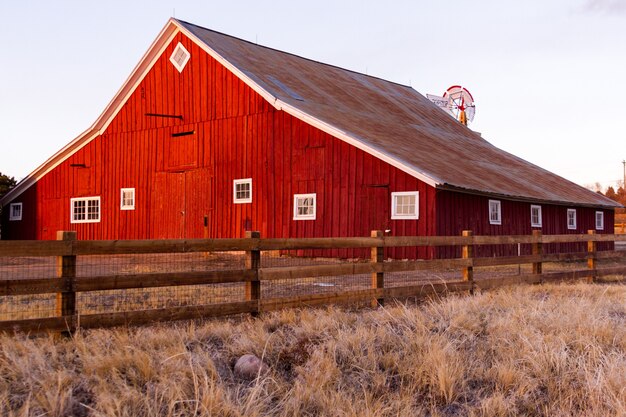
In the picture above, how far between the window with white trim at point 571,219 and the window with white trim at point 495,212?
22.1 feet

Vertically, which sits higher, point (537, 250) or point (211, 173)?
point (211, 173)

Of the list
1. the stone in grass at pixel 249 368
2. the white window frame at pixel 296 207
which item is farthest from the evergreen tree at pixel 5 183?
the stone in grass at pixel 249 368

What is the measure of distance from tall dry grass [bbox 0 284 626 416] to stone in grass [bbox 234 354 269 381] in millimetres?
83

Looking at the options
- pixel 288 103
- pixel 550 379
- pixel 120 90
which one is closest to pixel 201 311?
pixel 550 379

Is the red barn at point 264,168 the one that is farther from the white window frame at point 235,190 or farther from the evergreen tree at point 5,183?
the evergreen tree at point 5,183

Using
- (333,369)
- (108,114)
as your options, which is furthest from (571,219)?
(333,369)

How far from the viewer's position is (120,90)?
92.7ft

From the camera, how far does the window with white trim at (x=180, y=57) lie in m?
26.4

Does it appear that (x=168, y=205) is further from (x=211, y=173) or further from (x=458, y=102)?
(x=458, y=102)

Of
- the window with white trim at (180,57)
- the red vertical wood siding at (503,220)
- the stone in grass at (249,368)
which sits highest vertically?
the window with white trim at (180,57)

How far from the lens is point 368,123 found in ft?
84.6

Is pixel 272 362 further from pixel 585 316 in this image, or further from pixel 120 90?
pixel 120 90

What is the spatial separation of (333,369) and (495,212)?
18290 mm

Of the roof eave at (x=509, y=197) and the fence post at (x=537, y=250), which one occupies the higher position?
the roof eave at (x=509, y=197)
